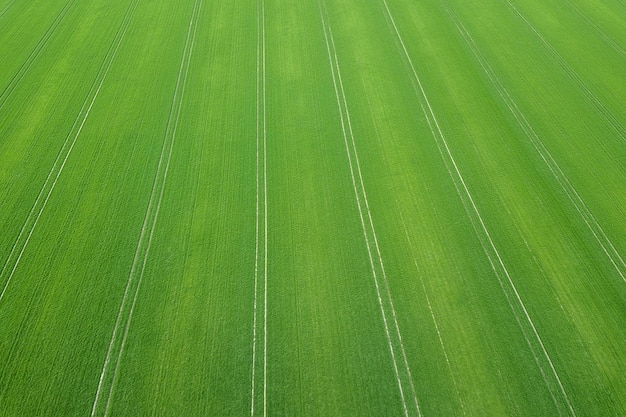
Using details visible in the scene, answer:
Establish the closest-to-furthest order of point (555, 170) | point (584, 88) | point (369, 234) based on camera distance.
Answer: point (369, 234), point (555, 170), point (584, 88)

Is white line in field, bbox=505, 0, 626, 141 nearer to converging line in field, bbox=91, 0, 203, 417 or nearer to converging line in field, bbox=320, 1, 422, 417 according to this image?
converging line in field, bbox=320, 1, 422, 417

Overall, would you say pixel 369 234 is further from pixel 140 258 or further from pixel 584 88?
pixel 584 88

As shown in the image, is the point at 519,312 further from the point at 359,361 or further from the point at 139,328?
the point at 139,328

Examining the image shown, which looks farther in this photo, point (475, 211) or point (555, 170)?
point (555, 170)

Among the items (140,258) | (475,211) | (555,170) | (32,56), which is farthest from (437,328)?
(32,56)

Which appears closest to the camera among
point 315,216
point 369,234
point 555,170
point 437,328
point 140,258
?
point 437,328

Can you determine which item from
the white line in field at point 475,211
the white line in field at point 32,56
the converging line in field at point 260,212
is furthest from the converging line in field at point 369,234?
the white line in field at point 32,56

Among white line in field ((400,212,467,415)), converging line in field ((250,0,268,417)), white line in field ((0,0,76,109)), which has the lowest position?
white line in field ((400,212,467,415))

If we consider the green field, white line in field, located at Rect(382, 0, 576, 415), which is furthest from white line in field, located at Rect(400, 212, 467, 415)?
white line in field, located at Rect(382, 0, 576, 415)
